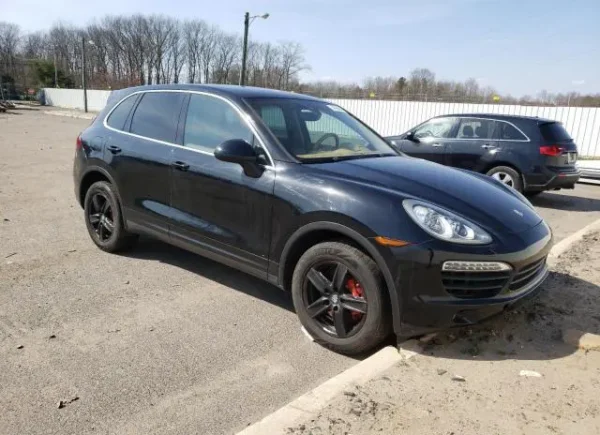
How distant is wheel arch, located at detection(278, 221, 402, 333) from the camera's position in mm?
3038

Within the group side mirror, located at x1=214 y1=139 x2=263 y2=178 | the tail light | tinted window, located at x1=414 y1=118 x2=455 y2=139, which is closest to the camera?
side mirror, located at x1=214 y1=139 x2=263 y2=178

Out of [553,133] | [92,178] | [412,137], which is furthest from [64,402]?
[553,133]

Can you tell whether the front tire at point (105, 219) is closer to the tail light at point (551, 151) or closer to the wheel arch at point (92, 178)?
the wheel arch at point (92, 178)

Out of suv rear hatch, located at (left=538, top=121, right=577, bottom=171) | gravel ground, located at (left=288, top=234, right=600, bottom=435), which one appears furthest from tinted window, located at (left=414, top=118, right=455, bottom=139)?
gravel ground, located at (left=288, top=234, right=600, bottom=435)

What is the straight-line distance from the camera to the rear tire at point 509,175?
9.14 m

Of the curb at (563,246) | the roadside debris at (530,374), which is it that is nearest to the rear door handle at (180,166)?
the roadside debris at (530,374)

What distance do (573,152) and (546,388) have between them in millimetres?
7759

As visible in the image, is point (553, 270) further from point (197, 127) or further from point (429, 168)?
point (197, 127)

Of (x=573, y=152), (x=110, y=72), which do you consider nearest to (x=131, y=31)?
(x=110, y=72)

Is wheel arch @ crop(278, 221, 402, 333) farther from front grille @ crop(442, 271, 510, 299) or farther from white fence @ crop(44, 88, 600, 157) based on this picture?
white fence @ crop(44, 88, 600, 157)

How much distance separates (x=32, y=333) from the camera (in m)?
3.51

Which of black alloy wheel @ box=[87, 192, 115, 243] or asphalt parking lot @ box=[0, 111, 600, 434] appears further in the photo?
black alloy wheel @ box=[87, 192, 115, 243]

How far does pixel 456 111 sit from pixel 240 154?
1896 centimetres

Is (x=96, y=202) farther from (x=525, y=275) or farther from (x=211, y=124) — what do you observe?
(x=525, y=275)
